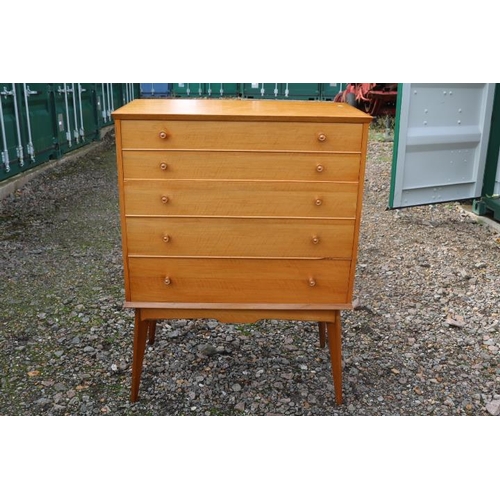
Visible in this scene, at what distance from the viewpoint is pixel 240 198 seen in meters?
2.41

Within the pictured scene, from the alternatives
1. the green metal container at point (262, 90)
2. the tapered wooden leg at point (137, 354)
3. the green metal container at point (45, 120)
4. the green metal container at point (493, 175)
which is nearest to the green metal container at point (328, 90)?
the green metal container at point (262, 90)

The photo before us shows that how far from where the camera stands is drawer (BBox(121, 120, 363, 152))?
7.59 feet

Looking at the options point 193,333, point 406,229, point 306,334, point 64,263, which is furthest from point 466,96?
point 64,263

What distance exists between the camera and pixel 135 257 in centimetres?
249

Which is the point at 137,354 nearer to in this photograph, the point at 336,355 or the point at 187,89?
the point at 336,355

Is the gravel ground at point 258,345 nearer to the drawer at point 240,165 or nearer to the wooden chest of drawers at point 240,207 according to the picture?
the wooden chest of drawers at point 240,207

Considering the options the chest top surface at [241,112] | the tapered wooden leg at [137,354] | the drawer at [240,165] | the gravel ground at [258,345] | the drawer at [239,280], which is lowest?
the gravel ground at [258,345]

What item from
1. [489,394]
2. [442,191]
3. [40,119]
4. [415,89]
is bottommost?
[489,394]

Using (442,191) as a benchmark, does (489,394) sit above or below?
below

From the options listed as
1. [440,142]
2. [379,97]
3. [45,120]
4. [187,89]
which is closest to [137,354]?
[440,142]

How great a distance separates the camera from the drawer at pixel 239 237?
8.00 feet

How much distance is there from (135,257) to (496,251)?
352 centimetres

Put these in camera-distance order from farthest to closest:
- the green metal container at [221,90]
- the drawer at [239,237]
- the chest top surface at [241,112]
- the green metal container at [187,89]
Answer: the green metal container at [187,89]
the green metal container at [221,90]
the drawer at [239,237]
the chest top surface at [241,112]

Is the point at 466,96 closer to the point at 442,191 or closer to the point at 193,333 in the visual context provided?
the point at 442,191
